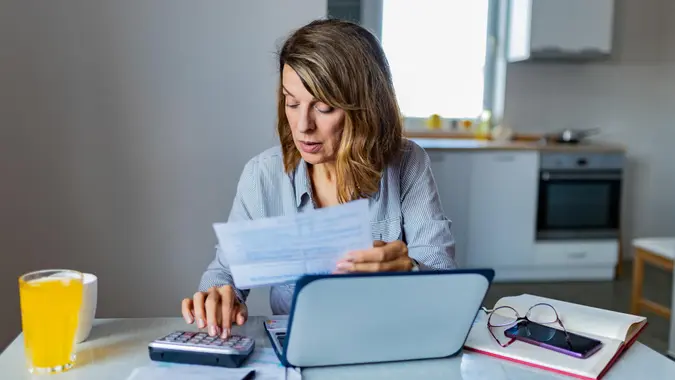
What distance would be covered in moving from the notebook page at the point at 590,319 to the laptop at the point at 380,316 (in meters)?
0.24

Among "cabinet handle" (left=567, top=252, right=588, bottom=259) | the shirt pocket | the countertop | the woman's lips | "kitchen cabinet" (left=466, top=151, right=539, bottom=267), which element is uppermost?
the woman's lips

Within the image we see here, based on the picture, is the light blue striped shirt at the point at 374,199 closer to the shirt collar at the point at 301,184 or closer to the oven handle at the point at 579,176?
the shirt collar at the point at 301,184

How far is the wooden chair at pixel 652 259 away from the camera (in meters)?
2.83

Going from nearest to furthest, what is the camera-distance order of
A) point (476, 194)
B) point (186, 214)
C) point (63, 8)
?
point (63, 8), point (186, 214), point (476, 194)

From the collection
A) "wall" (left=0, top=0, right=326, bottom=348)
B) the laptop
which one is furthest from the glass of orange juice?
"wall" (left=0, top=0, right=326, bottom=348)

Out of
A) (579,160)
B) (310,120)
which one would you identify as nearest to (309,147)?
(310,120)

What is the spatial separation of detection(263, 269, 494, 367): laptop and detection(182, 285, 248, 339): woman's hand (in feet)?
0.35

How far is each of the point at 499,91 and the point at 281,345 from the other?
371 cm

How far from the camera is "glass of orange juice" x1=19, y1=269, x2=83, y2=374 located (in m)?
0.88

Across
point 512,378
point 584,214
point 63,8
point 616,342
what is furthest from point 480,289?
point 584,214

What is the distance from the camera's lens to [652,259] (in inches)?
116

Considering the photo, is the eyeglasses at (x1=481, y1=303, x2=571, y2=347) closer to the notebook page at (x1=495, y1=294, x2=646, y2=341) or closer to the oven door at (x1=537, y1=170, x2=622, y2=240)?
the notebook page at (x1=495, y1=294, x2=646, y2=341)

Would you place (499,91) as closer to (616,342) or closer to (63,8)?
(63,8)

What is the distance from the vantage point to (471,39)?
4.46 meters
